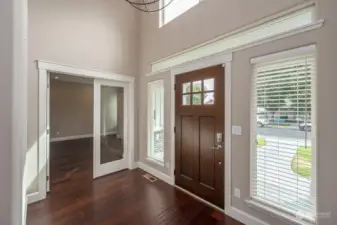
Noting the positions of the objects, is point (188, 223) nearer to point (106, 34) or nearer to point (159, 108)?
point (159, 108)

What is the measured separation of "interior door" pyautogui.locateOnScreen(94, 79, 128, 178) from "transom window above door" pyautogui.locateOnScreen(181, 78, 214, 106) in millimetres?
1797

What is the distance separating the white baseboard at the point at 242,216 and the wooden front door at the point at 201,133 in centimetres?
16

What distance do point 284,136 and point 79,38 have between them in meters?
3.81

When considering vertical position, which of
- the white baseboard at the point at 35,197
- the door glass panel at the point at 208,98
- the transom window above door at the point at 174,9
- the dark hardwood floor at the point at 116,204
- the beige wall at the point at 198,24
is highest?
the transom window above door at the point at 174,9

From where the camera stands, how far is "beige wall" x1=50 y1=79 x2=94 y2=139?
7.56m

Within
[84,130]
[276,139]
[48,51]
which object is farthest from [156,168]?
[84,130]

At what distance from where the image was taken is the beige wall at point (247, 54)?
172 cm

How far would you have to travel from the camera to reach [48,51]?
3145mm

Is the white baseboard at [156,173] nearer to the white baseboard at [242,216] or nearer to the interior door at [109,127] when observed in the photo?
the interior door at [109,127]

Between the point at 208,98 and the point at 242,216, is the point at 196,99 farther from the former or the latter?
the point at 242,216

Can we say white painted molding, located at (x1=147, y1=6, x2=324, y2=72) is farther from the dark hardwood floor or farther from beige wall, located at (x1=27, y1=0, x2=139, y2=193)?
the dark hardwood floor

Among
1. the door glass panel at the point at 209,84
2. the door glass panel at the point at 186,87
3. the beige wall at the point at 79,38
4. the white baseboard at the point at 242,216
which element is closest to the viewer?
the white baseboard at the point at 242,216

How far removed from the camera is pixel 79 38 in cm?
355

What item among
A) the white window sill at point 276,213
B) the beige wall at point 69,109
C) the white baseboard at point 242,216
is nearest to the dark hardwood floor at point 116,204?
the white baseboard at point 242,216
